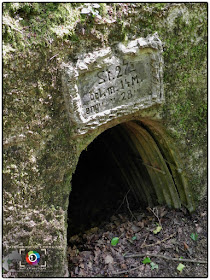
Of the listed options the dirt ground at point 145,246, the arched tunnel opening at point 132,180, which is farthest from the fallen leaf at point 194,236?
the arched tunnel opening at point 132,180

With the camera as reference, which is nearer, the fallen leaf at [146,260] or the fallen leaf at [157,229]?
the fallen leaf at [146,260]

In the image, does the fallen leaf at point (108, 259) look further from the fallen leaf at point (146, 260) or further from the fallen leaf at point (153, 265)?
the fallen leaf at point (153, 265)

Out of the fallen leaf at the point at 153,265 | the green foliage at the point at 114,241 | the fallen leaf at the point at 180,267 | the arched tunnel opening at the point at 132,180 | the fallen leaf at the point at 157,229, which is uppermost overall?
the arched tunnel opening at the point at 132,180

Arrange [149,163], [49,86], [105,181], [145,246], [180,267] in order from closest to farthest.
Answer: [49,86] < [180,267] < [145,246] < [149,163] < [105,181]

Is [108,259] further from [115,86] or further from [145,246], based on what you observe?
[115,86]

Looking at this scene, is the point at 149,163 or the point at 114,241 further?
the point at 149,163

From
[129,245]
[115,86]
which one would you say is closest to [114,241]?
[129,245]

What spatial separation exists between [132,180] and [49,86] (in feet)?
9.94

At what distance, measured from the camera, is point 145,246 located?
4.50 meters

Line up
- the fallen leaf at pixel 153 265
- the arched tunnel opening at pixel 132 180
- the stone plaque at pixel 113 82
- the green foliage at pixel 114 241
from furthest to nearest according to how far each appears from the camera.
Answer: the arched tunnel opening at pixel 132 180, the green foliage at pixel 114 241, the fallen leaf at pixel 153 265, the stone plaque at pixel 113 82

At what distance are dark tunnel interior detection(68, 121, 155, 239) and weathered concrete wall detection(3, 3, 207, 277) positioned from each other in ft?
4.97

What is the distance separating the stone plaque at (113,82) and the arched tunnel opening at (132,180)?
61cm

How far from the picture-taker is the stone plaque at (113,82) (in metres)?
3.35

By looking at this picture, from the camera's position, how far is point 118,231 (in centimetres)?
488
